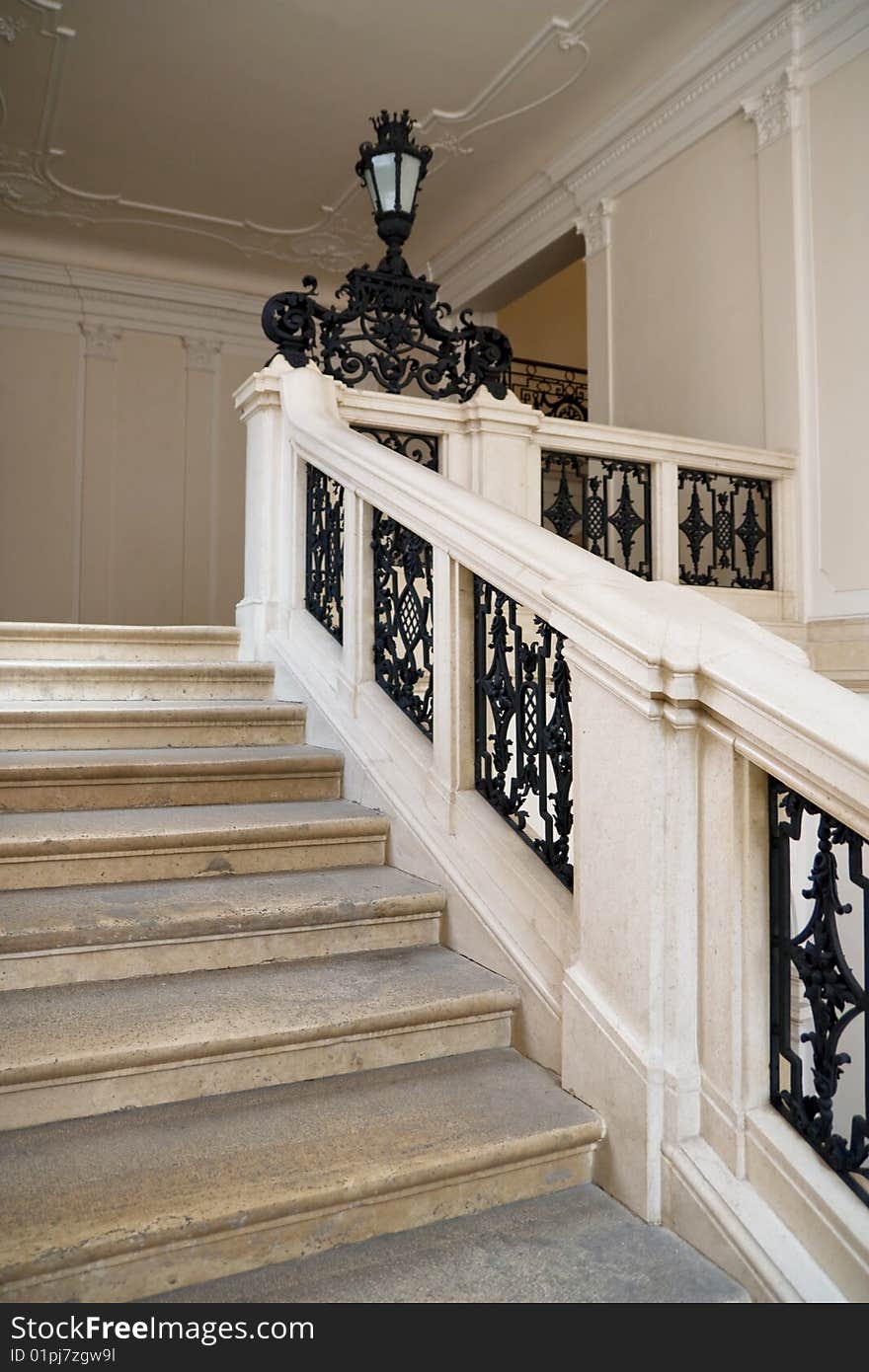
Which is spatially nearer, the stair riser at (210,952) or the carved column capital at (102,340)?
the stair riser at (210,952)

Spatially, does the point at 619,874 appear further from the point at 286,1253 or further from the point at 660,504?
the point at 660,504

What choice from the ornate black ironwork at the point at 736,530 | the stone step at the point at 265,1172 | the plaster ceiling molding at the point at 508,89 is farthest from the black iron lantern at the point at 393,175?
the stone step at the point at 265,1172

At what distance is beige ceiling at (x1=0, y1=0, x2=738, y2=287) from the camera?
642cm

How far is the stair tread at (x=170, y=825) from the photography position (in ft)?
8.67

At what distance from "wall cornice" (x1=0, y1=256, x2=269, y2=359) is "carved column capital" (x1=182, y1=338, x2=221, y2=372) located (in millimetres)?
32

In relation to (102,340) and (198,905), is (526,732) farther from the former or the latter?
(102,340)

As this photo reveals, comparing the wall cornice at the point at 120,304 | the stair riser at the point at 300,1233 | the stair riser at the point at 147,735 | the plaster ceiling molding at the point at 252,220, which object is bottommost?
the stair riser at the point at 300,1233

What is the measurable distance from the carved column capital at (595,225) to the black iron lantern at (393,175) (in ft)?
11.6

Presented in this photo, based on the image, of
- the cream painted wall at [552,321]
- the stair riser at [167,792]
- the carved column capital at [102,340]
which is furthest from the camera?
the cream painted wall at [552,321]

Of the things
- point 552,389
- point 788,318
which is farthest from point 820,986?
point 552,389

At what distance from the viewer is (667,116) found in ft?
22.9

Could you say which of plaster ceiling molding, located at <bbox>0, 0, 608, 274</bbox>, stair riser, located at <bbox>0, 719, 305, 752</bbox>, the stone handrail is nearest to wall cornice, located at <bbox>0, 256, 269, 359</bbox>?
plaster ceiling molding, located at <bbox>0, 0, 608, 274</bbox>

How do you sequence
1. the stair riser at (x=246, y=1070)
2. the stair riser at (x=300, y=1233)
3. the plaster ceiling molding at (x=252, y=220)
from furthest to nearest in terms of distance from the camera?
1. the plaster ceiling molding at (x=252, y=220)
2. the stair riser at (x=246, y=1070)
3. the stair riser at (x=300, y=1233)

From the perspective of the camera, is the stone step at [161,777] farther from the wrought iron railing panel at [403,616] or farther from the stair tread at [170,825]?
the wrought iron railing panel at [403,616]
